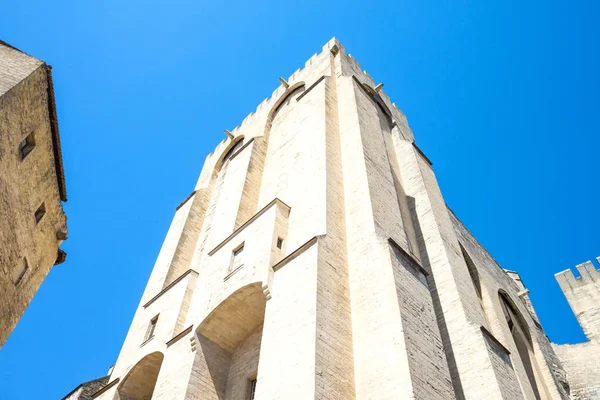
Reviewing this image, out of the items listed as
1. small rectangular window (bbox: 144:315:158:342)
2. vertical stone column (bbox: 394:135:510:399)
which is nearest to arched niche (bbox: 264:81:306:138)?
vertical stone column (bbox: 394:135:510:399)

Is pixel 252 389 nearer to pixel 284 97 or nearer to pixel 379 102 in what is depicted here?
pixel 379 102

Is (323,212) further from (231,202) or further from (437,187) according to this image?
(437,187)

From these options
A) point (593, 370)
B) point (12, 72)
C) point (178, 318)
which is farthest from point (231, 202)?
point (593, 370)

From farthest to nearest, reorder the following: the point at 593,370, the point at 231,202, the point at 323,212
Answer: the point at 593,370 → the point at 231,202 → the point at 323,212

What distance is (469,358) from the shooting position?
8.36 meters

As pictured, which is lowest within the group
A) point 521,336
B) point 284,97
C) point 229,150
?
point 521,336

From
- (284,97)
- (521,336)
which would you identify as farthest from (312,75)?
(521,336)

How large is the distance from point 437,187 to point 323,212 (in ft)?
18.5

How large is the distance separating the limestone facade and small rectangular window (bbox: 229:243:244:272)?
5.15 metres

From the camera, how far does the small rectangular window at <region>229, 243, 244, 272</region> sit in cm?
1018

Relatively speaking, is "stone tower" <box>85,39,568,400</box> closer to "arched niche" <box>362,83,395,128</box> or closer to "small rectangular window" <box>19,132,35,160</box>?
"arched niche" <box>362,83,395,128</box>

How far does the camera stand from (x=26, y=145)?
489 inches

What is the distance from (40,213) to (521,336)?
517 inches

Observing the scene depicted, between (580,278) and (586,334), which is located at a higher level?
(580,278)
